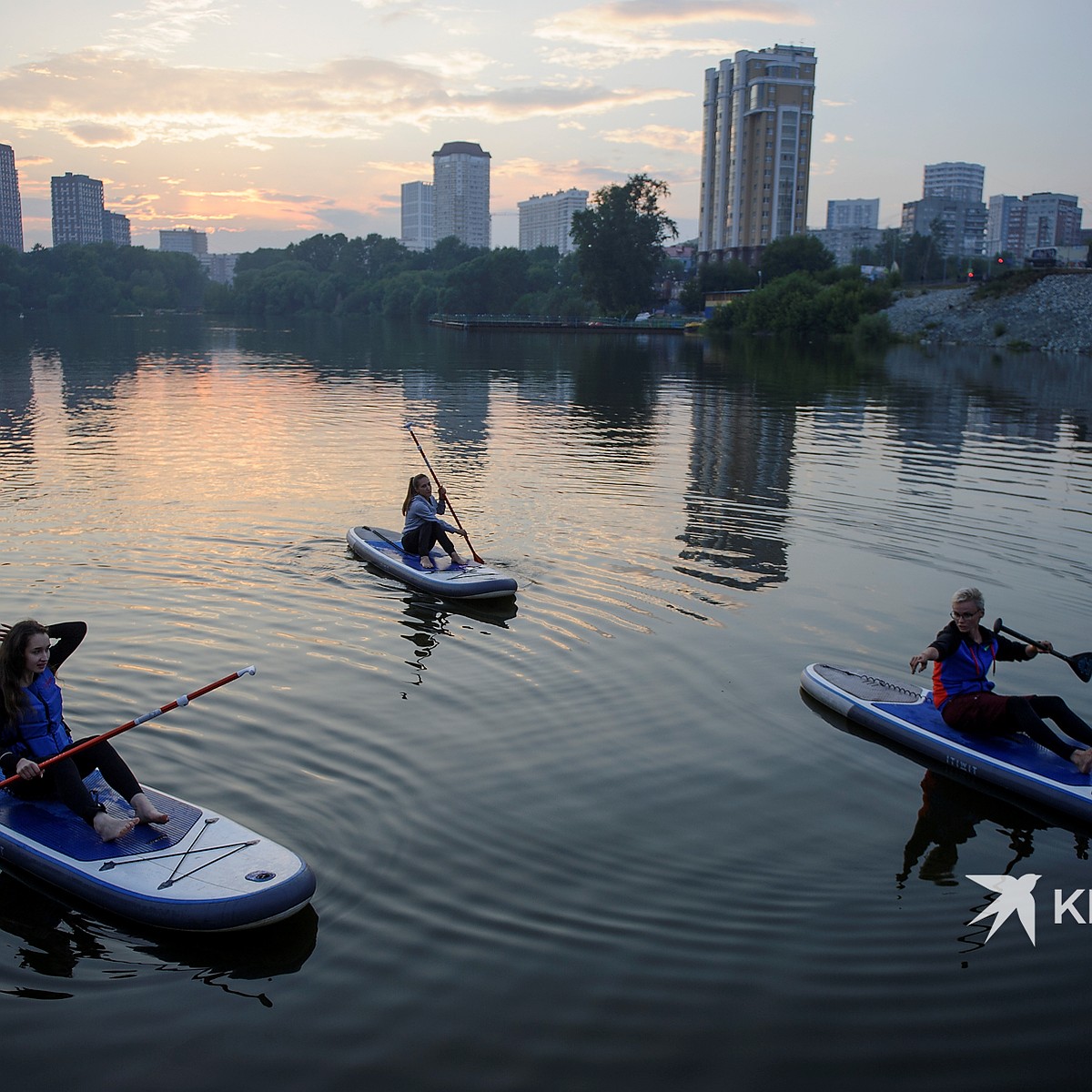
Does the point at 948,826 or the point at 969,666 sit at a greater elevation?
the point at 969,666

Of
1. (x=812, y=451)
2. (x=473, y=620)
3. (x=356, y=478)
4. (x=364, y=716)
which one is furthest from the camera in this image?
(x=812, y=451)

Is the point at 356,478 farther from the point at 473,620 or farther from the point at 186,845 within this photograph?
the point at 186,845

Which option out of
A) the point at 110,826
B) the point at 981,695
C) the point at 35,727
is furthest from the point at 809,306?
the point at 110,826

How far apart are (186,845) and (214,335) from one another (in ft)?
294

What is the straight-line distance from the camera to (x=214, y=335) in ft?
294

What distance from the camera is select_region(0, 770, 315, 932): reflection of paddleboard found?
588 centimetres

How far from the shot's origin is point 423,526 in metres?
13.2

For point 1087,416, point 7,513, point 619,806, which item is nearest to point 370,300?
point 1087,416

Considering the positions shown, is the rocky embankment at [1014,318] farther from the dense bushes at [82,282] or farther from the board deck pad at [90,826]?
the dense bushes at [82,282]

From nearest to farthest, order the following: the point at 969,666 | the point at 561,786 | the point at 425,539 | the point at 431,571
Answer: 1. the point at 561,786
2. the point at 969,666
3. the point at 431,571
4. the point at 425,539

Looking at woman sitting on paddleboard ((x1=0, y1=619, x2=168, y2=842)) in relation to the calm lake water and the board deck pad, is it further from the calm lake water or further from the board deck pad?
the calm lake water

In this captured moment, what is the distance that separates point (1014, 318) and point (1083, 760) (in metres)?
71.3

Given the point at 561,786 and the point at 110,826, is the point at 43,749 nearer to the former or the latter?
the point at 110,826

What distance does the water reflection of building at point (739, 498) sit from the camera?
1404 cm
